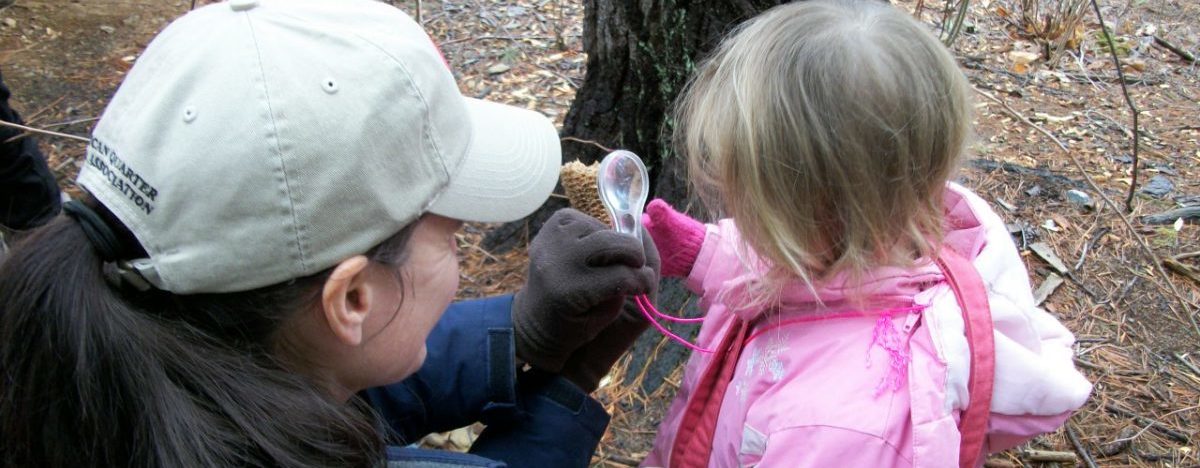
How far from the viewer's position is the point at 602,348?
4.91ft

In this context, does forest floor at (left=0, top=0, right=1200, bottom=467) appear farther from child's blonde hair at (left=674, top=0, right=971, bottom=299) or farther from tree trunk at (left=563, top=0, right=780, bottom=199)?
child's blonde hair at (left=674, top=0, right=971, bottom=299)

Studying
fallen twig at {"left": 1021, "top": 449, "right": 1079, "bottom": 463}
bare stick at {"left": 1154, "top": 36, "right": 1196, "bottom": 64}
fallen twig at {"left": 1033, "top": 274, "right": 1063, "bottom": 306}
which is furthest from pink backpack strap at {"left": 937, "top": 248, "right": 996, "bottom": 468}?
bare stick at {"left": 1154, "top": 36, "right": 1196, "bottom": 64}

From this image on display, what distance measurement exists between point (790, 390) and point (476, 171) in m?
0.54

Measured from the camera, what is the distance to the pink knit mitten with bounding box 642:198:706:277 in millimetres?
1479

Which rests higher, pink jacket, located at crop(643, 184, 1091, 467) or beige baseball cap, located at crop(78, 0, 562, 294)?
beige baseball cap, located at crop(78, 0, 562, 294)

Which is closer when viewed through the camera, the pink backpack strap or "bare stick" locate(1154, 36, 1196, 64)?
the pink backpack strap

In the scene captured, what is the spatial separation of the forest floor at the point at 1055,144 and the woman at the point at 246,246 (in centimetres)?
101

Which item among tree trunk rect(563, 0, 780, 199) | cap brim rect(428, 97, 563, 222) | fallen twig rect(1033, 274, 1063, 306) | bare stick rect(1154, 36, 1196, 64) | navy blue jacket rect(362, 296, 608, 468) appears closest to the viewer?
cap brim rect(428, 97, 563, 222)

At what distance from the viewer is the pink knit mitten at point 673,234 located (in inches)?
58.2

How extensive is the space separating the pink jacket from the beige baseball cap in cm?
59

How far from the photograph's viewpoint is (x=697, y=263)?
4.97ft

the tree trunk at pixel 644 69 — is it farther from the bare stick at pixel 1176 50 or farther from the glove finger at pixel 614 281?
the bare stick at pixel 1176 50

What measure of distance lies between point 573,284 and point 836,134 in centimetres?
46

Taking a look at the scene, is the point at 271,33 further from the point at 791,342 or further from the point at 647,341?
the point at 647,341
